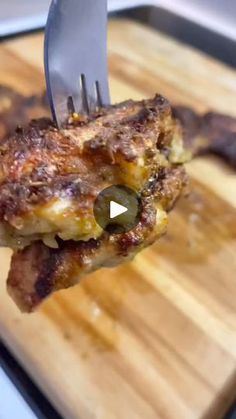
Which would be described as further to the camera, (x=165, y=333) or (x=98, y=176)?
(x=165, y=333)

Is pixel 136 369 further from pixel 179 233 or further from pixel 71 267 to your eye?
pixel 179 233

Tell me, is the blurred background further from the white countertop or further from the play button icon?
the white countertop

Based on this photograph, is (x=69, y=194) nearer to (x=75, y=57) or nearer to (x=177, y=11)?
(x=75, y=57)

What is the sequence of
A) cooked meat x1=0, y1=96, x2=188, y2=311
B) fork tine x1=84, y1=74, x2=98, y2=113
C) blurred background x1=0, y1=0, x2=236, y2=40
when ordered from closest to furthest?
cooked meat x1=0, y1=96, x2=188, y2=311 < fork tine x1=84, y1=74, x2=98, y2=113 < blurred background x1=0, y1=0, x2=236, y2=40

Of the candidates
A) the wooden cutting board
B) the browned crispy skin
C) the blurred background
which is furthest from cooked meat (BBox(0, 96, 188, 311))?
the blurred background

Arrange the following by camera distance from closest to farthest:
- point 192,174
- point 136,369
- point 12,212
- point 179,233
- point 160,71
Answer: point 12,212
point 136,369
point 179,233
point 192,174
point 160,71

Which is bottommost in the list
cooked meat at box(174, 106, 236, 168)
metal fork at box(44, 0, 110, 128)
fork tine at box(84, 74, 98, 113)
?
cooked meat at box(174, 106, 236, 168)

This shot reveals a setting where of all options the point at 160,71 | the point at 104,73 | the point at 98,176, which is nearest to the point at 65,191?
the point at 98,176
